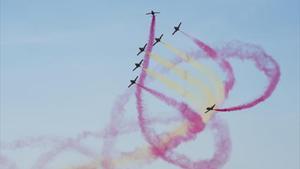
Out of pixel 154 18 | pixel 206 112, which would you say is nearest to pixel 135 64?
pixel 154 18

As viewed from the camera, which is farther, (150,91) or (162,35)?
(162,35)

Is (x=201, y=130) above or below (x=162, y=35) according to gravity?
below

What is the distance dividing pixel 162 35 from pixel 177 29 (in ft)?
11.4

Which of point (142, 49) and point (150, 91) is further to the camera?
point (142, 49)

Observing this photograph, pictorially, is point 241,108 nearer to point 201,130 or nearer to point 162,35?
point 201,130

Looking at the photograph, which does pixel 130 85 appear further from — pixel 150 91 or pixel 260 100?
pixel 260 100

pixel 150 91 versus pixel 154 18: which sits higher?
pixel 154 18

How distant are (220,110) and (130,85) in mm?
13801

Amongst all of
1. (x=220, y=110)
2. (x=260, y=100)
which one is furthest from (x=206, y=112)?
(x=260, y=100)

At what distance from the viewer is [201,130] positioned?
73125 mm

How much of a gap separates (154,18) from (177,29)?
5.16 m

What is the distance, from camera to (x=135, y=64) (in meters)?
76.0

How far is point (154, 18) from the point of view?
244 feet

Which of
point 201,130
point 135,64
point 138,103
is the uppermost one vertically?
point 135,64
